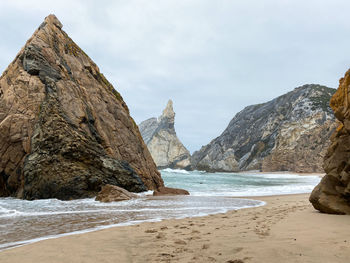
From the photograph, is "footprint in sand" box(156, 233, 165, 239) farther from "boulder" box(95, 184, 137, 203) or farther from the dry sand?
"boulder" box(95, 184, 137, 203)

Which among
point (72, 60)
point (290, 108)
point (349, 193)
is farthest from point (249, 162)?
point (349, 193)

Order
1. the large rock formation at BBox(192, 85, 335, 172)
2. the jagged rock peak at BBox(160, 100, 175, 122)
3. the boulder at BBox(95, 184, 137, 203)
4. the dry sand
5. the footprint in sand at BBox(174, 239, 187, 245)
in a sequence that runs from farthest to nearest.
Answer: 1. the jagged rock peak at BBox(160, 100, 175, 122)
2. the large rock formation at BBox(192, 85, 335, 172)
3. the boulder at BBox(95, 184, 137, 203)
4. the footprint in sand at BBox(174, 239, 187, 245)
5. the dry sand

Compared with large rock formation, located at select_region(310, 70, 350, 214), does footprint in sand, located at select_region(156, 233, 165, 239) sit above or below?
below

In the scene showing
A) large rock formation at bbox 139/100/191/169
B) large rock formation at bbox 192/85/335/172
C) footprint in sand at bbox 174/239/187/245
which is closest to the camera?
footprint in sand at bbox 174/239/187/245

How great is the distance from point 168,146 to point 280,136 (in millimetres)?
53188

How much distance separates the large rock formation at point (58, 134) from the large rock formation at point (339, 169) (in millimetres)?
9872

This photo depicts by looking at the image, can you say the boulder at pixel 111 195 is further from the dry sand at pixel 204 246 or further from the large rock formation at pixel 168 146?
the large rock formation at pixel 168 146

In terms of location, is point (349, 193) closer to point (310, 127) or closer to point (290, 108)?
point (310, 127)

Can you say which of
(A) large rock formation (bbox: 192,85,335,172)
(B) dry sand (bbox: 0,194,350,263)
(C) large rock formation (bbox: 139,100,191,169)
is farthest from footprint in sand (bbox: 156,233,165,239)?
(C) large rock formation (bbox: 139,100,191,169)

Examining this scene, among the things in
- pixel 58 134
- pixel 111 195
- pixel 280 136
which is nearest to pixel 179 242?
pixel 111 195

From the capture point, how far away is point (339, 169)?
613cm

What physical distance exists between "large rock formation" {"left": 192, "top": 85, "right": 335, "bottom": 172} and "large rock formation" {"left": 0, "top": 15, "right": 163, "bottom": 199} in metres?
61.9

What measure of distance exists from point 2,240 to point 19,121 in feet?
33.4

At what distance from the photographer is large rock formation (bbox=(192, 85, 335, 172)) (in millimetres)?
67938
